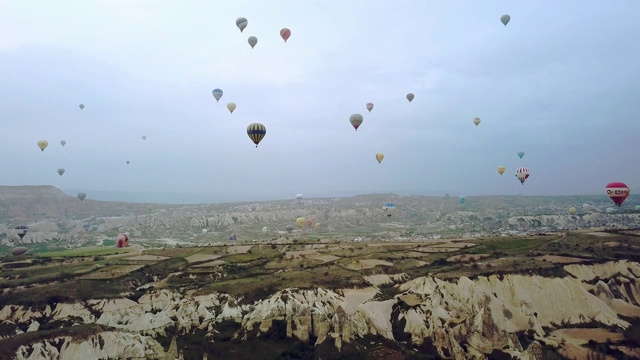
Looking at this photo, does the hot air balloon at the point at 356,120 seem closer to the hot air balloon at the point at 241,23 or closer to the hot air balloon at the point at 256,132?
the hot air balloon at the point at 256,132

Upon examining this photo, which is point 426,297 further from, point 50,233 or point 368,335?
point 50,233

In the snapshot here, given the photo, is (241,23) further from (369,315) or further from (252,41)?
(369,315)

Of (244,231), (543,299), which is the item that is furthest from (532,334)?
(244,231)

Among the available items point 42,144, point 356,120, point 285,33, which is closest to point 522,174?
point 356,120

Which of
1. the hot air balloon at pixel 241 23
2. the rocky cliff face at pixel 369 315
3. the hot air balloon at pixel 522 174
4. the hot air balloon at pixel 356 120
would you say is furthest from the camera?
the hot air balloon at pixel 522 174

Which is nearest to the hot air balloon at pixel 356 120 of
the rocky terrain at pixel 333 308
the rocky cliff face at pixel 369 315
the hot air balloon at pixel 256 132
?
the hot air balloon at pixel 256 132

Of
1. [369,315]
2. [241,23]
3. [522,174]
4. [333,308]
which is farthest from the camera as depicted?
[522,174]
